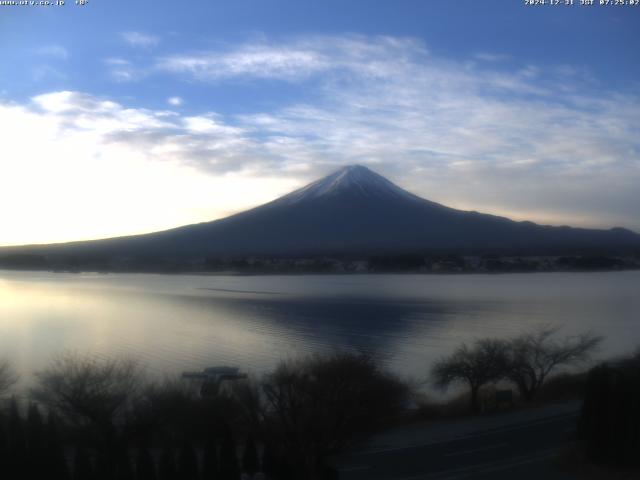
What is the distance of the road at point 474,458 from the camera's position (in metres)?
5.31

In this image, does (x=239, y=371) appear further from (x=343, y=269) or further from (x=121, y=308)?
(x=343, y=269)

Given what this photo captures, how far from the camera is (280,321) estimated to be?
17.3 m

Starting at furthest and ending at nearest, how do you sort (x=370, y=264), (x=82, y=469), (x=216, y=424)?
1. (x=370, y=264)
2. (x=216, y=424)
3. (x=82, y=469)

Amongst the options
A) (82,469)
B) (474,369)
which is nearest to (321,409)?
(82,469)

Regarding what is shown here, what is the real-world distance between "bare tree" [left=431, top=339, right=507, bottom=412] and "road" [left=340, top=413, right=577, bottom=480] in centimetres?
173

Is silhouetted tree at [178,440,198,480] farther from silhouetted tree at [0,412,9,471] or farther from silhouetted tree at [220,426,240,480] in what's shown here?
silhouetted tree at [0,412,9,471]

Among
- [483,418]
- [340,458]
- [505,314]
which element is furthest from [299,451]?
[505,314]

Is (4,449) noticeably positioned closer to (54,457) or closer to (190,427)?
(54,457)

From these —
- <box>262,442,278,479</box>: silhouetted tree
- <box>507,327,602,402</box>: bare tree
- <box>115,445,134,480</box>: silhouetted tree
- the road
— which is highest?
<box>115,445,134,480</box>: silhouetted tree

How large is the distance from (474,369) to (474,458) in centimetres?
294

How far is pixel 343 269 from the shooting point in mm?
43656

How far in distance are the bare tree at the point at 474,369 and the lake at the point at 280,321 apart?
1521mm

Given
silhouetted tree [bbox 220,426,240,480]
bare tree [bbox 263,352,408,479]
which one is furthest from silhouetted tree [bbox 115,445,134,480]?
bare tree [bbox 263,352,408,479]

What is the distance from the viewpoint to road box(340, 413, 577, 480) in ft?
17.4
